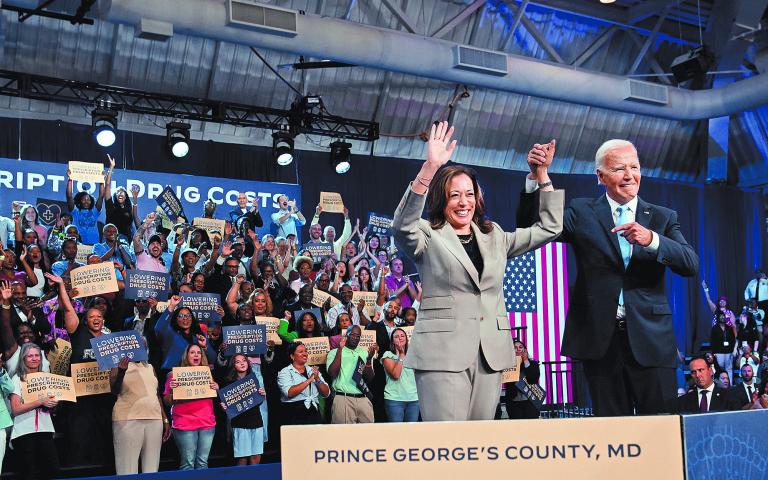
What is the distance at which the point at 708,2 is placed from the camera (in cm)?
1305

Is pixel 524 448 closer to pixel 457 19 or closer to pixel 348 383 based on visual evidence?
pixel 348 383

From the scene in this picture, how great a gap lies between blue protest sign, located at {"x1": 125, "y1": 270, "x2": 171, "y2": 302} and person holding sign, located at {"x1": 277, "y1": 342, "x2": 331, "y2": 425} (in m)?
1.22

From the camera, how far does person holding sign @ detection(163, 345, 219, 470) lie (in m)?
6.84

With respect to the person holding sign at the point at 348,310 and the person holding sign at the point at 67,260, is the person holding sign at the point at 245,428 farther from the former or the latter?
the person holding sign at the point at 67,260

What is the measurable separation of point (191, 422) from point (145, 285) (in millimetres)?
1238

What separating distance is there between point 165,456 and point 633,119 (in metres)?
9.98

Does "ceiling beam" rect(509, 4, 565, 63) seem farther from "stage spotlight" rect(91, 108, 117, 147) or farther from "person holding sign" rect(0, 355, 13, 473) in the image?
"person holding sign" rect(0, 355, 13, 473)

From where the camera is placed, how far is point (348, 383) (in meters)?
7.57

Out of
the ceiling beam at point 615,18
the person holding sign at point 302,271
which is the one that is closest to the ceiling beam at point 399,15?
the ceiling beam at point 615,18

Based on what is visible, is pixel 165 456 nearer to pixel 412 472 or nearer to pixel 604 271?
pixel 604 271

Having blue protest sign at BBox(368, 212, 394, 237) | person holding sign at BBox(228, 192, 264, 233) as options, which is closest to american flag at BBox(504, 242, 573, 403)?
blue protest sign at BBox(368, 212, 394, 237)

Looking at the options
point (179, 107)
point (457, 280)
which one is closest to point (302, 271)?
point (179, 107)

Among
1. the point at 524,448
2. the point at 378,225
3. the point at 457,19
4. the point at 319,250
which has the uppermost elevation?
the point at 457,19

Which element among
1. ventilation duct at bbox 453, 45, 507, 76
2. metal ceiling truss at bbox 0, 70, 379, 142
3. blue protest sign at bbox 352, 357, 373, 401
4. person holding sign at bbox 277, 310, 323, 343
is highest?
ventilation duct at bbox 453, 45, 507, 76
